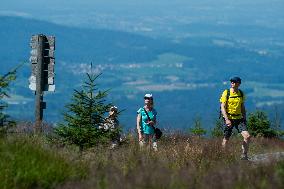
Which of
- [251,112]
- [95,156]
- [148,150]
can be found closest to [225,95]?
[148,150]

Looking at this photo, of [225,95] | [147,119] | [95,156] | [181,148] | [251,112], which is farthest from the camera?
[251,112]

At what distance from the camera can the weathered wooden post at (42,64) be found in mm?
14492

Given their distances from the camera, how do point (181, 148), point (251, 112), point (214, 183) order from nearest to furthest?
point (214, 183) < point (181, 148) < point (251, 112)

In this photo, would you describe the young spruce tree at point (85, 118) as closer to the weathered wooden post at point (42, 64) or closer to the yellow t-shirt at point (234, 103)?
the yellow t-shirt at point (234, 103)

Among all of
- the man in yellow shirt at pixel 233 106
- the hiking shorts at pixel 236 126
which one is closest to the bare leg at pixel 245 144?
the man in yellow shirt at pixel 233 106

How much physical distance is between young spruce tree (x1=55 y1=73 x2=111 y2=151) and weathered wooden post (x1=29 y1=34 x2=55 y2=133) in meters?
3.18

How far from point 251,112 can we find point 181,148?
46.9ft

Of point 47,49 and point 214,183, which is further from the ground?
point 47,49

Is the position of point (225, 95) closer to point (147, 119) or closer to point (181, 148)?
point (147, 119)

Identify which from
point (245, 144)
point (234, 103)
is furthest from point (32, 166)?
point (234, 103)

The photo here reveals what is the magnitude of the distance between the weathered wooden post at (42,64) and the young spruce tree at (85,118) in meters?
3.18

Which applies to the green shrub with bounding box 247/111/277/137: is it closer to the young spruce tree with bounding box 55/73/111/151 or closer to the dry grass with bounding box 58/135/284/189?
the young spruce tree with bounding box 55/73/111/151

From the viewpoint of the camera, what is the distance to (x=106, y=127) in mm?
11461

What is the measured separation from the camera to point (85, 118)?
10.9 meters
